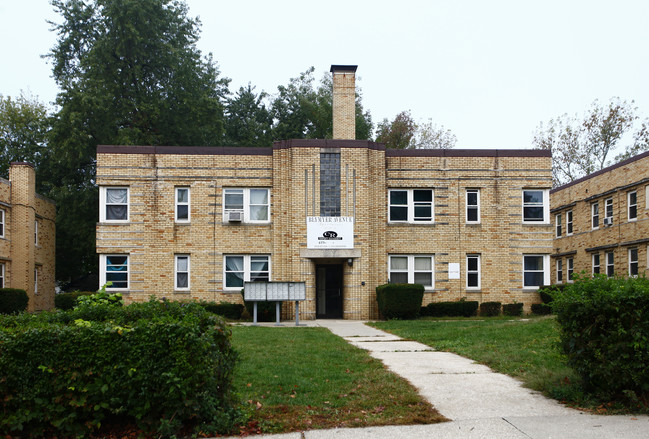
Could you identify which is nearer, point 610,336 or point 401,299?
point 610,336

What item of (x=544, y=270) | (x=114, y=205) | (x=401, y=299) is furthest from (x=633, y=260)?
(x=114, y=205)

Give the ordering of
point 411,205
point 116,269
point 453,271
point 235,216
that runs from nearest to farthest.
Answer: point 235,216
point 116,269
point 453,271
point 411,205

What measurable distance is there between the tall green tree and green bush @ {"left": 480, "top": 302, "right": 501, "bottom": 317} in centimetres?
2064

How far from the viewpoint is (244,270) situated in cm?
2561

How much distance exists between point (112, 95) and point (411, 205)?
63.7ft

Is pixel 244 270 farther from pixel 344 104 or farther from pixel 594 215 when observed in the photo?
pixel 594 215

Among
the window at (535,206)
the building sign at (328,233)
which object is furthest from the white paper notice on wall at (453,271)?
the building sign at (328,233)

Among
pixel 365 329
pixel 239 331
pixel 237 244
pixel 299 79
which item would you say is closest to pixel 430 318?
pixel 365 329

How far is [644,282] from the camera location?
7477 millimetres

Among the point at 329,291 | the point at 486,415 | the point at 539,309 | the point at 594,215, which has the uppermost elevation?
the point at 594,215

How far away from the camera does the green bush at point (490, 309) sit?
84.2 feet

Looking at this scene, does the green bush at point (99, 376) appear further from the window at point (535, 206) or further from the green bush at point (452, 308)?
the window at point (535, 206)

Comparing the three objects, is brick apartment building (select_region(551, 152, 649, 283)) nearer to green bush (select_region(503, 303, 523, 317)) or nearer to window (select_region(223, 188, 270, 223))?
green bush (select_region(503, 303, 523, 317))

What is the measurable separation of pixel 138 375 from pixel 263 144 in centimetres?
4131
